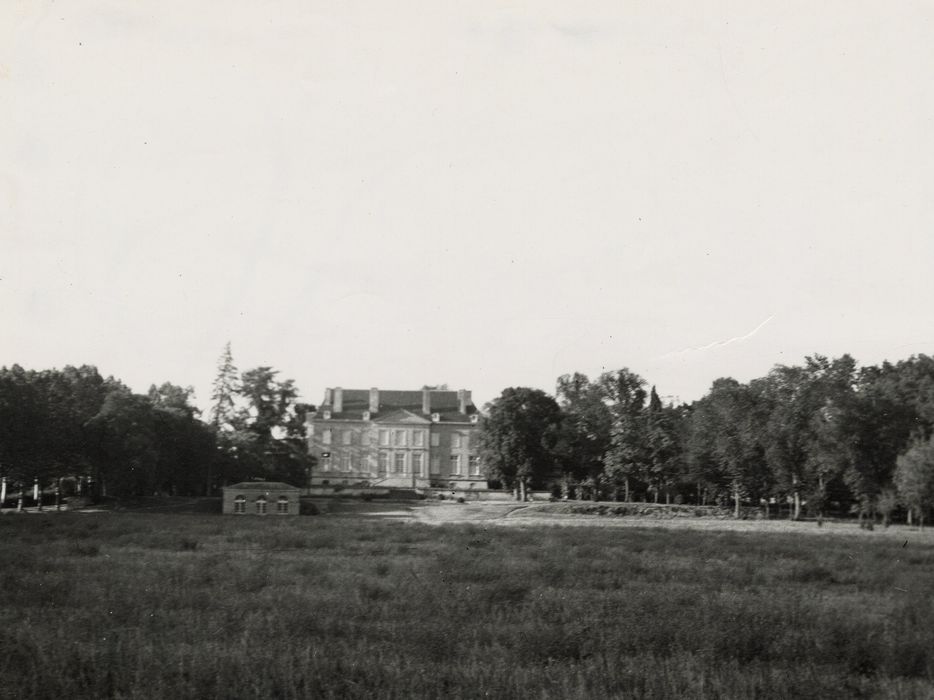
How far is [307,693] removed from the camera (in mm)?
9094

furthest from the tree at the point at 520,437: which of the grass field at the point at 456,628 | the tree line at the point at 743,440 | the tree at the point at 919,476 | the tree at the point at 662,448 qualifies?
the grass field at the point at 456,628

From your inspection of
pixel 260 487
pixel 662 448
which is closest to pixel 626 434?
pixel 662 448

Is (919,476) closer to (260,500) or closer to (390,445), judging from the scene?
(260,500)

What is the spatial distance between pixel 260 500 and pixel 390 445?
46171 millimetres

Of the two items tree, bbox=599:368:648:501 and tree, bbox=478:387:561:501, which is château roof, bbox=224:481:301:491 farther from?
tree, bbox=599:368:648:501

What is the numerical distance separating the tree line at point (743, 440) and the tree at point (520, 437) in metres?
0.12

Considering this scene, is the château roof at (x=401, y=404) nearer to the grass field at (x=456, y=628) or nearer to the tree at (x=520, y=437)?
the tree at (x=520, y=437)

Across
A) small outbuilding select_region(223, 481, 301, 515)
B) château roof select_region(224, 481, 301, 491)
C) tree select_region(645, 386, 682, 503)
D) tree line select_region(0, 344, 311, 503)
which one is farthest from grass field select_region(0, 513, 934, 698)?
tree select_region(645, 386, 682, 503)

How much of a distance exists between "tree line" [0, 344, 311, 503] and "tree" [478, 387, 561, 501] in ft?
62.7

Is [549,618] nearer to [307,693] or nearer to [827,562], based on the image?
[307,693]

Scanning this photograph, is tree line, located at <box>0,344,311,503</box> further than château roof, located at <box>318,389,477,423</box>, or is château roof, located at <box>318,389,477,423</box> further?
château roof, located at <box>318,389,477,423</box>

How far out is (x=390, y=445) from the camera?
119188 millimetres

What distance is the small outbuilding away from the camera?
7306 centimetres

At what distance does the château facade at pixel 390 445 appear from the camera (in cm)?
11812
